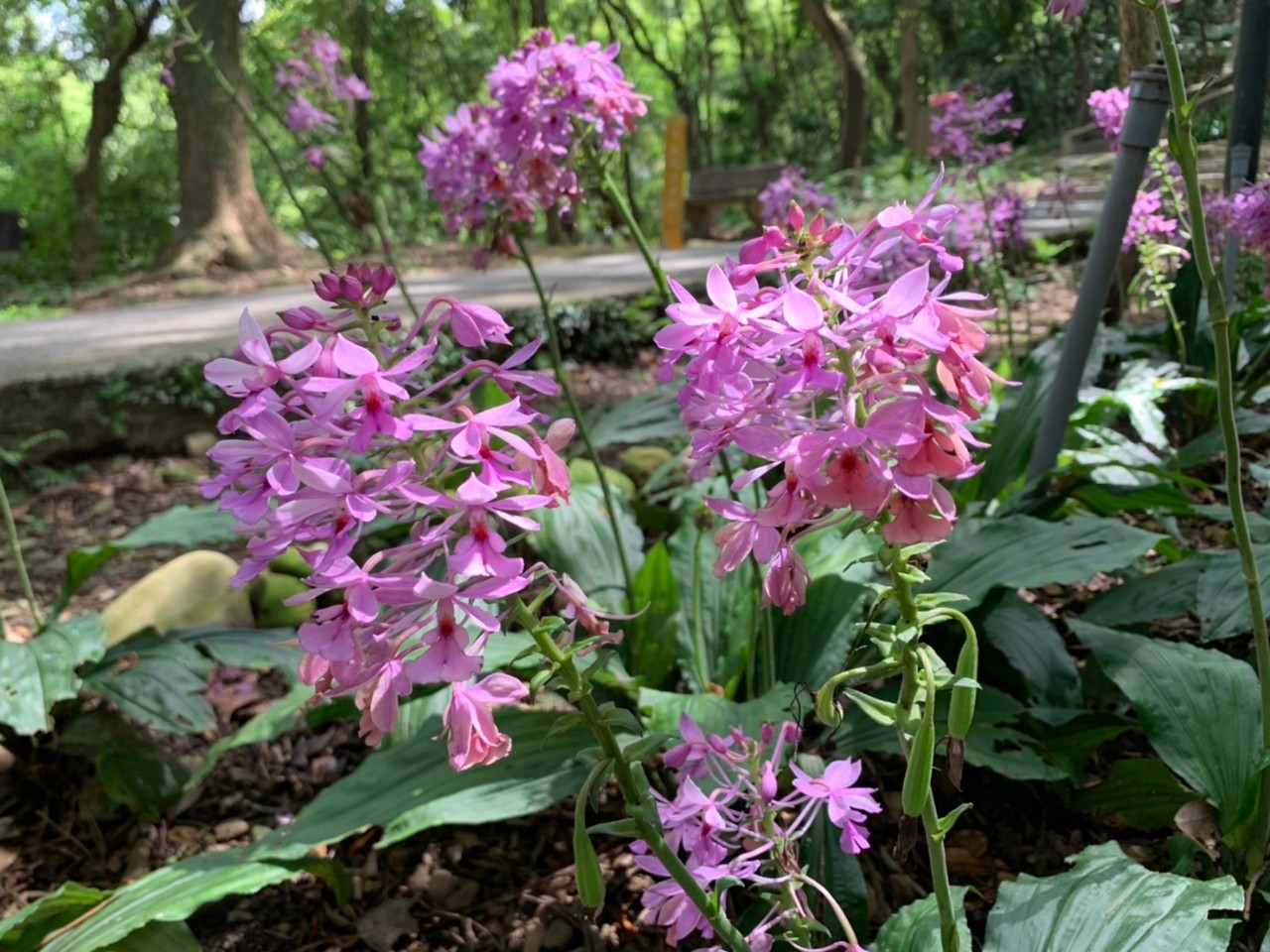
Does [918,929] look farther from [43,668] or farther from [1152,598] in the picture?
[43,668]

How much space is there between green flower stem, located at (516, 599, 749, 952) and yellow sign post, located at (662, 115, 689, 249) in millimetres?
7789

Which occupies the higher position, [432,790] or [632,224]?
[632,224]

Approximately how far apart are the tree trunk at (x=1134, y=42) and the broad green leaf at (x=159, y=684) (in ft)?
11.2

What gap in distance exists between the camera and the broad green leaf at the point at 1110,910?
1143 millimetres

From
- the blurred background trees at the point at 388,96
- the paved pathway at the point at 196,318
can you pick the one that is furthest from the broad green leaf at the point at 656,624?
the blurred background trees at the point at 388,96

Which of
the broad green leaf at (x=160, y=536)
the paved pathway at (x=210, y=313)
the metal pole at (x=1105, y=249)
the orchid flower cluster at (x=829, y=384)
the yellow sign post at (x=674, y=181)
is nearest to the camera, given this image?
the orchid flower cluster at (x=829, y=384)

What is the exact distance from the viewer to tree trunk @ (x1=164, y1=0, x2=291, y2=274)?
9.16 m

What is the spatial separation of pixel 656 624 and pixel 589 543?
435 mm

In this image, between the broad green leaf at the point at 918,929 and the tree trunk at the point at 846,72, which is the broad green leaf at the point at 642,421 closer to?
the broad green leaf at the point at 918,929

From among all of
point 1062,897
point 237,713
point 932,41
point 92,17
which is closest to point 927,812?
point 1062,897

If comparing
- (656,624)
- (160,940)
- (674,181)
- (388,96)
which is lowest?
(160,940)

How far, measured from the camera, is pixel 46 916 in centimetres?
171

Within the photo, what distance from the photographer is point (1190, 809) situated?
161cm

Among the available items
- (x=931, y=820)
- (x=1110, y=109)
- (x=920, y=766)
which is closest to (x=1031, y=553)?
(x=931, y=820)
